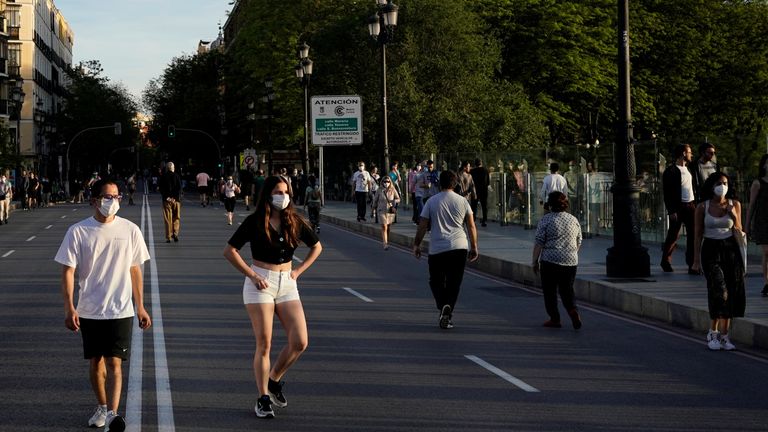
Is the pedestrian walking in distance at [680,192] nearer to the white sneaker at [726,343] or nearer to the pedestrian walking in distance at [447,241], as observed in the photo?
the pedestrian walking in distance at [447,241]

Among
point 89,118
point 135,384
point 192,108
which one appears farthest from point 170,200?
point 89,118

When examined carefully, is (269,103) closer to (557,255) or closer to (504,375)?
(557,255)

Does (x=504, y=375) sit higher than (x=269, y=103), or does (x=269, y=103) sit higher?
(x=269, y=103)

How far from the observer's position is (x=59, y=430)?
7734 mm

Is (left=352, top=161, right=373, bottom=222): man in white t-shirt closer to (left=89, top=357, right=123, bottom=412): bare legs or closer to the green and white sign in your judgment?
the green and white sign

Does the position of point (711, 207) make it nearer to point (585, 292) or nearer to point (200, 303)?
point (585, 292)

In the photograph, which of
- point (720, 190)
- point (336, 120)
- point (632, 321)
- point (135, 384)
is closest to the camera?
point (135, 384)

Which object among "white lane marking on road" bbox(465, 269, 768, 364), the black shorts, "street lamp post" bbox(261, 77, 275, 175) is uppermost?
"street lamp post" bbox(261, 77, 275, 175)

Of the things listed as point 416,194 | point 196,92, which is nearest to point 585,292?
point 416,194

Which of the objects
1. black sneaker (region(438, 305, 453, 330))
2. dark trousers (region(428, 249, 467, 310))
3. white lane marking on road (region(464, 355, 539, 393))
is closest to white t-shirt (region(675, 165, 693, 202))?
dark trousers (region(428, 249, 467, 310))

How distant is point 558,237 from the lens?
13.3 meters

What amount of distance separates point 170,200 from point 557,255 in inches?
642

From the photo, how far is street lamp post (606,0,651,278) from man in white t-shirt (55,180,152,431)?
1039 centimetres

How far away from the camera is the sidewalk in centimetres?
1283
